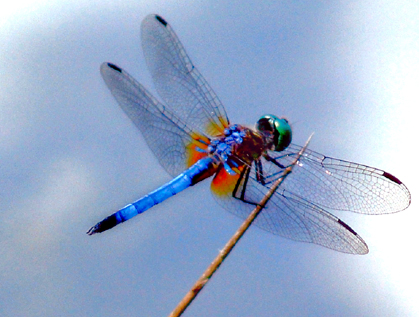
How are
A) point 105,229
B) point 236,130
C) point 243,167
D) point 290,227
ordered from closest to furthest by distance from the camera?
point 105,229
point 290,227
point 243,167
point 236,130

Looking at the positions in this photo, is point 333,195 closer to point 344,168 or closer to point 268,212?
point 344,168

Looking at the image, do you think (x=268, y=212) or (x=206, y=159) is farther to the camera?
(x=206, y=159)

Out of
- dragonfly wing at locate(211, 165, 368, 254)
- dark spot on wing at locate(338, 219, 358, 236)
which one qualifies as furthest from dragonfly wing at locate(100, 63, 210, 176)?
dark spot on wing at locate(338, 219, 358, 236)

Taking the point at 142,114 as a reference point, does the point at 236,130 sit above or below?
above

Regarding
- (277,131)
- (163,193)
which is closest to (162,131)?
(163,193)

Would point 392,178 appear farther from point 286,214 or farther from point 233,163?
point 233,163

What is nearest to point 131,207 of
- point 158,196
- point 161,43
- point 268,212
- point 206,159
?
point 158,196

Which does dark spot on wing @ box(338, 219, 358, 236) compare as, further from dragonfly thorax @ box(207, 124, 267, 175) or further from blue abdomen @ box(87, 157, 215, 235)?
blue abdomen @ box(87, 157, 215, 235)
